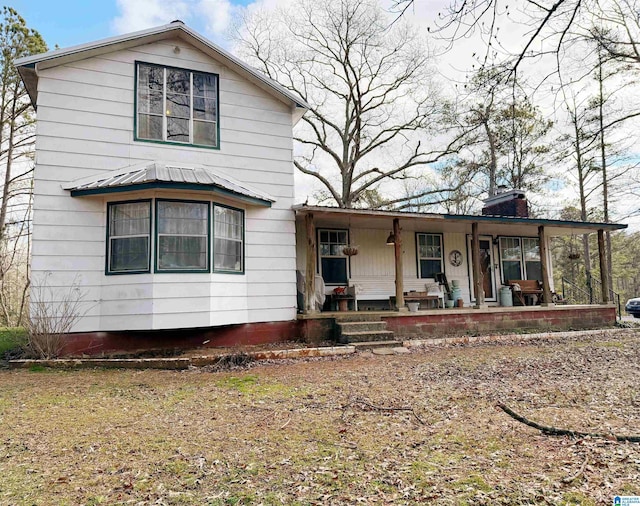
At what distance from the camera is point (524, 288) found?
14.0 m

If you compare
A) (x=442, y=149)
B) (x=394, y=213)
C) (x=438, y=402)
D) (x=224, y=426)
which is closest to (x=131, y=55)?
(x=394, y=213)

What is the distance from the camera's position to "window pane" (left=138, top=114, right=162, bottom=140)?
28.8 ft

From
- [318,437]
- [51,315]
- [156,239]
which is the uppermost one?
[156,239]

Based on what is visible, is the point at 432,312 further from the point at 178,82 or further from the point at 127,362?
the point at 178,82

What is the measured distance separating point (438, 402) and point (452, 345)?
207 inches

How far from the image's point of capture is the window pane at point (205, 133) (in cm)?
919

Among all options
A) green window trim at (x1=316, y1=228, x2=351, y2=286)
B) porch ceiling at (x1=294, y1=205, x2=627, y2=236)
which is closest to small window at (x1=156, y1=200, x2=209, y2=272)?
porch ceiling at (x1=294, y1=205, x2=627, y2=236)

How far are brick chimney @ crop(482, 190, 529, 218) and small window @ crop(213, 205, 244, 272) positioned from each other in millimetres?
9167

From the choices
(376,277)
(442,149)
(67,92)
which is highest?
(442,149)

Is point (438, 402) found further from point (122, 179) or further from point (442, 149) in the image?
point (442, 149)

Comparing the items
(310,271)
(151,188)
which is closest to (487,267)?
(310,271)

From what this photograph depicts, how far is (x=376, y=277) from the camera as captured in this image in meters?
12.5

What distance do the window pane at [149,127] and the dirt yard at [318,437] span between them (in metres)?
4.78

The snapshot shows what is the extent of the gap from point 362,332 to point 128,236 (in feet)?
17.0
